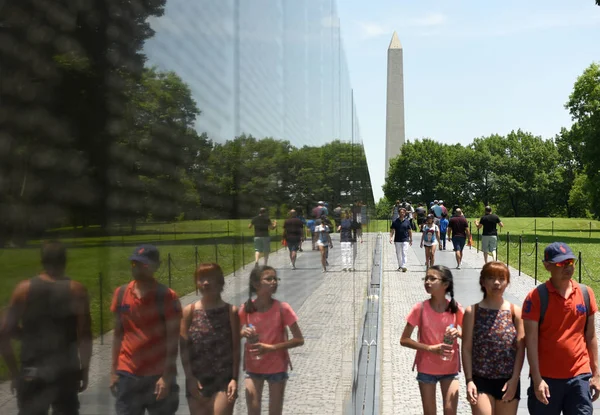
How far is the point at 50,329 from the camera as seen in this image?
2.12 ft

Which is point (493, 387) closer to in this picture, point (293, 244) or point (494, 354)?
point (494, 354)

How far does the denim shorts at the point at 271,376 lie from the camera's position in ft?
4.91

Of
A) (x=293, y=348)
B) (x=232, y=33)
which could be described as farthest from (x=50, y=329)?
(x=293, y=348)

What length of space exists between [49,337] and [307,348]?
5.50ft

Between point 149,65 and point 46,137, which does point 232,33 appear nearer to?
point 149,65

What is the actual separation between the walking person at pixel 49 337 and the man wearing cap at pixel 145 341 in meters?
0.08

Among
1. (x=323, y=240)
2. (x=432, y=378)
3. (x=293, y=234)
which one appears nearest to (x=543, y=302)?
(x=432, y=378)

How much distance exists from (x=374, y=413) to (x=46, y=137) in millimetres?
6100

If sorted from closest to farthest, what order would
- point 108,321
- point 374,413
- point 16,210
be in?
point 16,210, point 108,321, point 374,413

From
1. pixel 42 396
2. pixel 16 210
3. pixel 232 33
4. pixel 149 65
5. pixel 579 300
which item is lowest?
pixel 579 300

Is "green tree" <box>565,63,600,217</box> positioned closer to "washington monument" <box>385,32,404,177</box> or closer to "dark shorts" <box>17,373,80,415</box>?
"washington monument" <box>385,32,404,177</box>

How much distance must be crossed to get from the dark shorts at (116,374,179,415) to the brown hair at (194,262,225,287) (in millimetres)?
171

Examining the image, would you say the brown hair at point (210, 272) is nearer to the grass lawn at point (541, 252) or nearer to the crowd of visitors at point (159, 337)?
the crowd of visitors at point (159, 337)

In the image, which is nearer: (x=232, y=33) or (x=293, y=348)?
(x=232, y=33)
